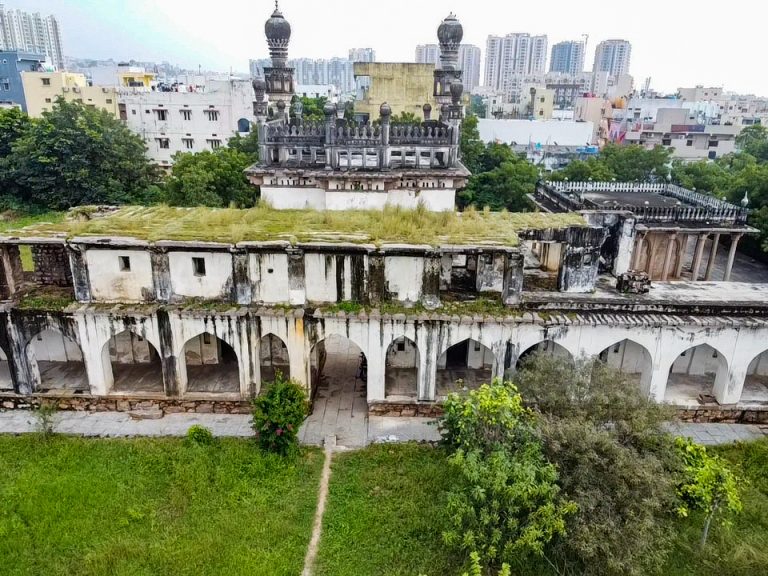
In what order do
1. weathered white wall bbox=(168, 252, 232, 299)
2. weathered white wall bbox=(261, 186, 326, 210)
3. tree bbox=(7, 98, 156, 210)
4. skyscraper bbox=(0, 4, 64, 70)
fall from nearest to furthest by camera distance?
weathered white wall bbox=(168, 252, 232, 299) → weathered white wall bbox=(261, 186, 326, 210) → tree bbox=(7, 98, 156, 210) → skyscraper bbox=(0, 4, 64, 70)

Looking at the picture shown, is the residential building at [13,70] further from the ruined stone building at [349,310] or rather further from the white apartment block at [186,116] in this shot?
the ruined stone building at [349,310]

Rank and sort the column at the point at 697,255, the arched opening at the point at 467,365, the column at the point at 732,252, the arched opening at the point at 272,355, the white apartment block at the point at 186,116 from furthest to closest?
the white apartment block at the point at 186,116, the column at the point at 732,252, the column at the point at 697,255, the arched opening at the point at 272,355, the arched opening at the point at 467,365

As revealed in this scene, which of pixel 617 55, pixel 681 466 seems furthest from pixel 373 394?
pixel 617 55

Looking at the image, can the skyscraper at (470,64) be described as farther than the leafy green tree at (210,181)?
Yes

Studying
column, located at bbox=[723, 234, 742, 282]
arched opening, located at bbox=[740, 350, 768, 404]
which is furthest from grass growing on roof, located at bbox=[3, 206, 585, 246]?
column, located at bbox=[723, 234, 742, 282]

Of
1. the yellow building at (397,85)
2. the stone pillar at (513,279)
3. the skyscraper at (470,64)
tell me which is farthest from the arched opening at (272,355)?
the skyscraper at (470,64)

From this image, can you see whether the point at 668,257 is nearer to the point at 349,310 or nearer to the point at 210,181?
the point at 349,310

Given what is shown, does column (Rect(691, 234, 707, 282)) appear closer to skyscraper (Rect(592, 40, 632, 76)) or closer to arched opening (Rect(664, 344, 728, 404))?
arched opening (Rect(664, 344, 728, 404))

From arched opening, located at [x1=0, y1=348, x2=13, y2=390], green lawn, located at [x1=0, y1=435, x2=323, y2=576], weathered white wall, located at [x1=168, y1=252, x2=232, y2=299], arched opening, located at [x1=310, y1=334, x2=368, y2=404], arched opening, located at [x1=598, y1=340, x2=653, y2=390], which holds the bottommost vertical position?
green lawn, located at [x1=0, y1=435, x2=323, y2=576]
